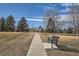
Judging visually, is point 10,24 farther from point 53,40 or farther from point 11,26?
point 53,40

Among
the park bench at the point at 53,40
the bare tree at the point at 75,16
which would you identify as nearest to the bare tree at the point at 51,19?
the park bench at the point at 53,40

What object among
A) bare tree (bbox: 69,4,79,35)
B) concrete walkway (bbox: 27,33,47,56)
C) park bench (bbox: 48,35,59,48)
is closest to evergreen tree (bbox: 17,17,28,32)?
concrete walkway (bbox: 27,33,47,56)

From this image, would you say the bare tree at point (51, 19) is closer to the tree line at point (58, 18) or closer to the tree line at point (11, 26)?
the tree line at point (58, 18)

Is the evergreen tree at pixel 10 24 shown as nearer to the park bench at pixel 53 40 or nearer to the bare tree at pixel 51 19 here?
the bare tree at pixel 51 19

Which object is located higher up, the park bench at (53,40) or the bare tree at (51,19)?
the bare tree at (51,19)

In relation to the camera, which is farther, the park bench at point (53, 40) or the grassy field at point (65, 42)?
the park bench at point (53, 40)

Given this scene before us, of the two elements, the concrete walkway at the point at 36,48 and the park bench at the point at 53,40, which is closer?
the concrete walkway at the point at 36,48

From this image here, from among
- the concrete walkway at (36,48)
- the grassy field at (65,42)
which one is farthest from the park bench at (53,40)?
the concrete walkway at (36,48)
